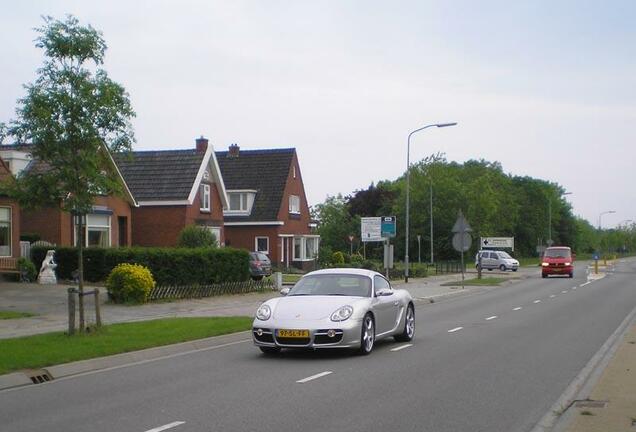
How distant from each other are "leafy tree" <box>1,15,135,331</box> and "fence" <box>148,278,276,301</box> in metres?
10.5

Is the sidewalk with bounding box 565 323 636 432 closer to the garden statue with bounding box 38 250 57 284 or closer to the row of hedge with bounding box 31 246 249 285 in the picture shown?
the row of hedge with bounding box 31 246 249 285

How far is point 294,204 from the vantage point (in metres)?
58.6

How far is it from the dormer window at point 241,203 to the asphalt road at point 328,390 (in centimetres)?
4046

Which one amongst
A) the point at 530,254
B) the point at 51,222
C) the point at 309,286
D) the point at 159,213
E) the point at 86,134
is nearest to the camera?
the point at 309,286

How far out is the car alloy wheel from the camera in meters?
13.4

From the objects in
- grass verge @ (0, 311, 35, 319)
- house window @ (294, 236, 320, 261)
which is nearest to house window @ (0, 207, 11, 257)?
grass verge @ (0, 311, 35, 319)

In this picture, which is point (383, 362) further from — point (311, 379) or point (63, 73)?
point (63, 73)

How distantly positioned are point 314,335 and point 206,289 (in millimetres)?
16454

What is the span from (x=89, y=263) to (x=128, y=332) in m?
16.1

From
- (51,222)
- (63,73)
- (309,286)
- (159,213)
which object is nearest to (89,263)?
(51,222)

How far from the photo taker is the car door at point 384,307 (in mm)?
14180

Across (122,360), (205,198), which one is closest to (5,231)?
(205,198)

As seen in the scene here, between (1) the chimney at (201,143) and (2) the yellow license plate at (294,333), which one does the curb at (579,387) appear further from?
(1) the chimney at (201,143)

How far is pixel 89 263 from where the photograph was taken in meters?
31.5
